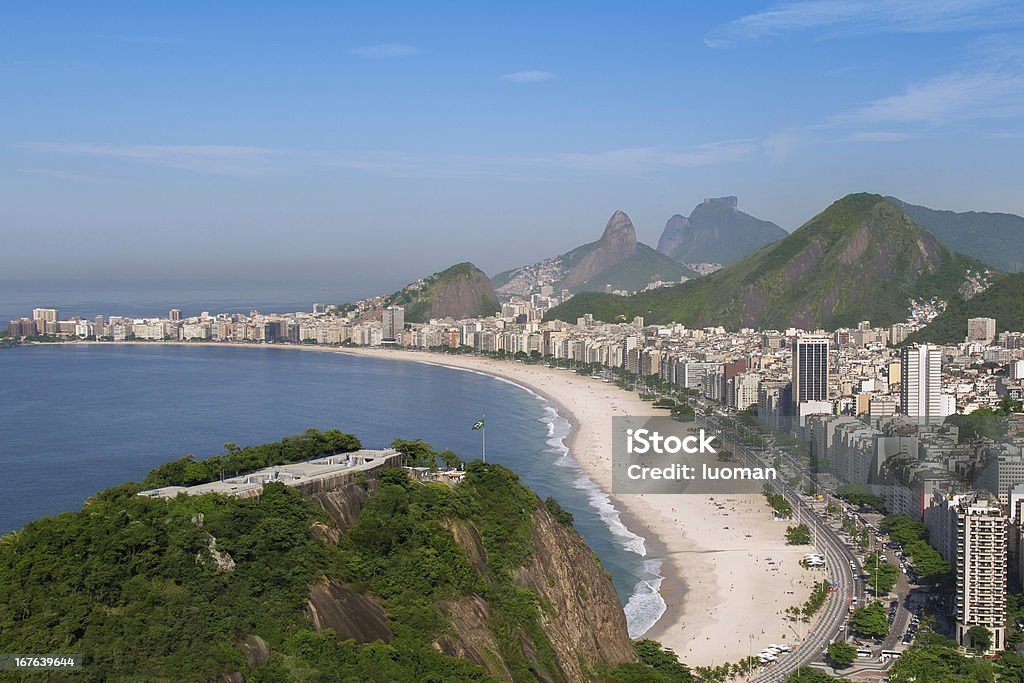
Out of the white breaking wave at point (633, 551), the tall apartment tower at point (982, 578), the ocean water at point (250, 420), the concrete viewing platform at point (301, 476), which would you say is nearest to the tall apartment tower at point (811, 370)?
the ocean water at point (250, 420)

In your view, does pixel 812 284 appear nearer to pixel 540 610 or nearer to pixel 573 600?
pixel 573 600

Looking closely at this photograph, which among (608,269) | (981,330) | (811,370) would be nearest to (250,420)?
(811,370)

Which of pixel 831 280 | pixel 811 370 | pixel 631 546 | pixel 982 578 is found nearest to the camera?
pixel 982 578

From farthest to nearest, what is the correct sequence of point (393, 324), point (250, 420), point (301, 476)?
point (393, 324)
point (250, 420)
point (301, 476)

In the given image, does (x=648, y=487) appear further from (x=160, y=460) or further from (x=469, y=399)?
(x=469, y=399)

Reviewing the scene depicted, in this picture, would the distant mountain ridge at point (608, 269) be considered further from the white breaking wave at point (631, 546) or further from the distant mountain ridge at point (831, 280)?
the white breaking wave at point (631, 546)

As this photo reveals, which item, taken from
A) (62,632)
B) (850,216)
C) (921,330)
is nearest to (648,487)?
(62,632)

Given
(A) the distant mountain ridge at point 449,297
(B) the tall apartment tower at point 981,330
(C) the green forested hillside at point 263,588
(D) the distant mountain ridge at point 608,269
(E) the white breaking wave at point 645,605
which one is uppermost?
(D) the distant mountain ridge at point 608,269
